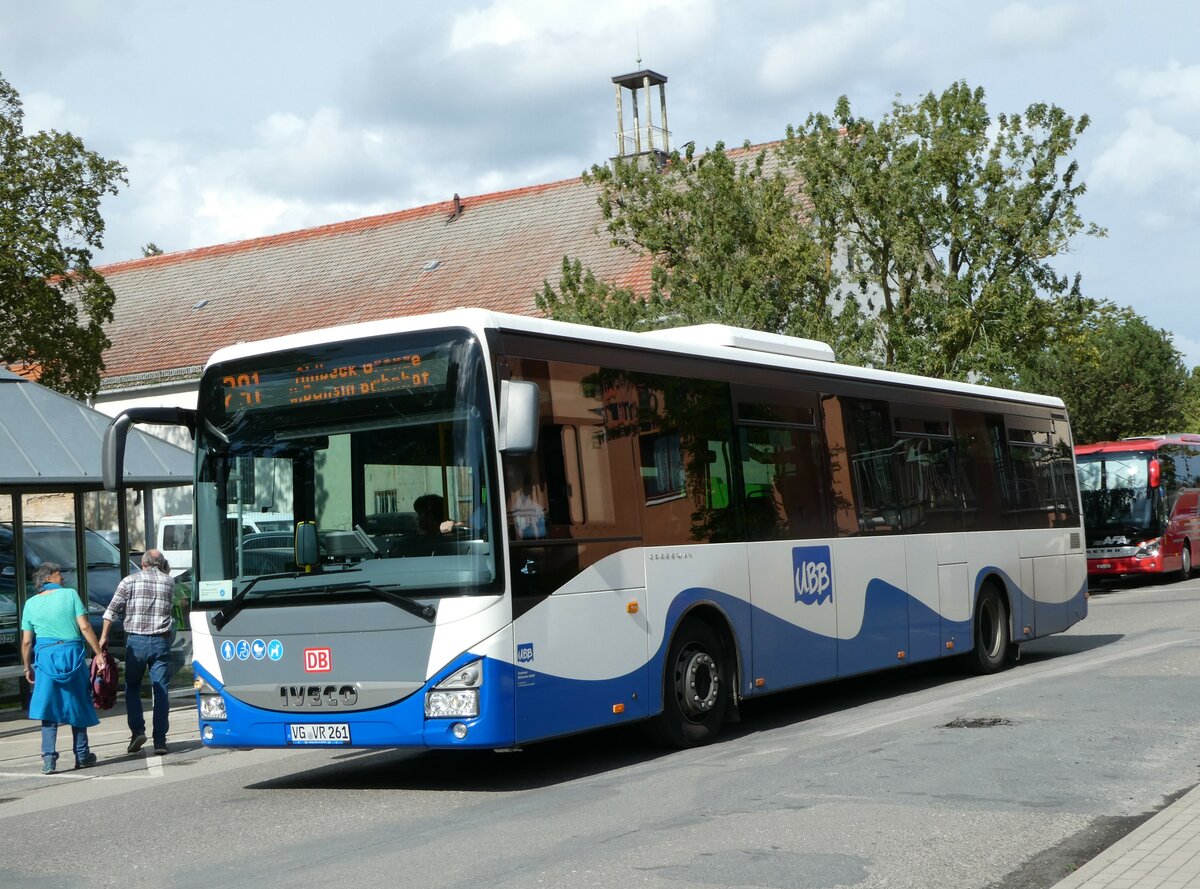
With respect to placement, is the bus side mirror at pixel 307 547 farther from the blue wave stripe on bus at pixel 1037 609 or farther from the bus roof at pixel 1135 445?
the bus roof at pixel 1135 445

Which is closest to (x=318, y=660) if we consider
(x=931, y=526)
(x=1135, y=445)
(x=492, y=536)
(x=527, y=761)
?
(x=492, y=536)

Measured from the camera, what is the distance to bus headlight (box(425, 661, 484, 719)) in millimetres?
9375

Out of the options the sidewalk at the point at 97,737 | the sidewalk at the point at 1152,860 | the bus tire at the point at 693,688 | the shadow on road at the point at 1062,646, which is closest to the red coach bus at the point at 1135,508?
the shadow on road at the point at 1062,646

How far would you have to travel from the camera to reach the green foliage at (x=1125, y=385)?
58213 millimetres

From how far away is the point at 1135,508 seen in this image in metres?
34.8

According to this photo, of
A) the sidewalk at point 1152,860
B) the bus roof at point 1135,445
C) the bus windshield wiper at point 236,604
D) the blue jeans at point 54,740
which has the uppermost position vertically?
the bus roof at point 1135,445

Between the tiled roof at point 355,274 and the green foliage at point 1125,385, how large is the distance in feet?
61.9

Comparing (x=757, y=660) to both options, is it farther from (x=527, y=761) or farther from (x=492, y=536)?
(x=492, y=536)

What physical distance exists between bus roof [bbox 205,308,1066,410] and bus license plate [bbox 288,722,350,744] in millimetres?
2451

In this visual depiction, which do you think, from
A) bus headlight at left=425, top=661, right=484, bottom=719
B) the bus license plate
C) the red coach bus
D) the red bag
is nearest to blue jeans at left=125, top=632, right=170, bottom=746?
the red bag

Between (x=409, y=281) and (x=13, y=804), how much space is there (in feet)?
111

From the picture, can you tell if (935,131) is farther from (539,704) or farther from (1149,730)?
(539,704)

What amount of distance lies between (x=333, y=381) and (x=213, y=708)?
7.73 feet

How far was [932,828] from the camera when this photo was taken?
795 centimetres
